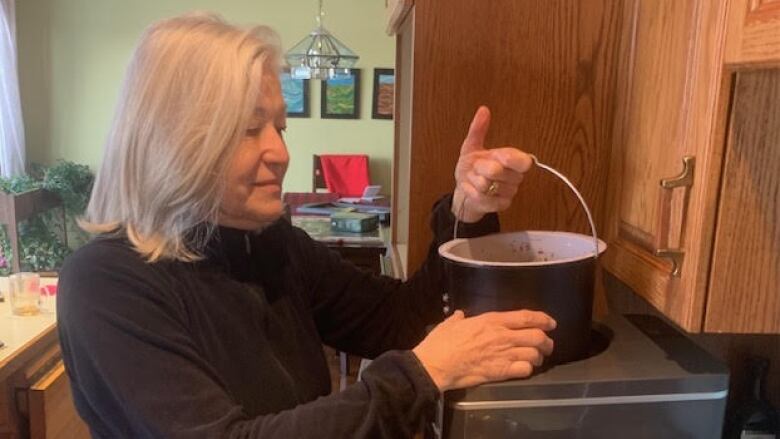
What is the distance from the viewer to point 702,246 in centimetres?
76

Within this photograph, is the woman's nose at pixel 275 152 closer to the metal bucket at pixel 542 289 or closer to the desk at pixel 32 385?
the metal bucket at pixel 542 289

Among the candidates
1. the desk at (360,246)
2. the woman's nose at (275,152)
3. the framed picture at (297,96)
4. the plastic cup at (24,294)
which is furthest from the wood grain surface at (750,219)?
the framed picture at (297,96)

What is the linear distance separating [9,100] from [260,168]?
4585 mm

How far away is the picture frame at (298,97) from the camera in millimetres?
5102

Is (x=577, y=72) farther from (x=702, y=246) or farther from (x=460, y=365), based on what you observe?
(x=460, y=365)

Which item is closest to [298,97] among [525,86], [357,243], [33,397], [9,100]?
[9,100]

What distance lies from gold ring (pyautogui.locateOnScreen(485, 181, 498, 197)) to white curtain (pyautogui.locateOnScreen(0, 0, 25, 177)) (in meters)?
4.65

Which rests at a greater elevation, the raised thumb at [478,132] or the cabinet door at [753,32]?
the cabinet door at [753,32]

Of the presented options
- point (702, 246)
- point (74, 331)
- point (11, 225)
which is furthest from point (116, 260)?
point (11, 225)

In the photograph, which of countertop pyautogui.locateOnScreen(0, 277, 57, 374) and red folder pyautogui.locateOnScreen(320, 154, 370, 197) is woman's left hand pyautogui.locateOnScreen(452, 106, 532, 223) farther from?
red folder pyautogui.locateOnScreen(320, 154, 370, 197)

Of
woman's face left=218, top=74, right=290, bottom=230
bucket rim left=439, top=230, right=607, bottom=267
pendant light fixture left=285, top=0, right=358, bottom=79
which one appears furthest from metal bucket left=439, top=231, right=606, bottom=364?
pendant light fixture left=285, top=0, right=358, bottom=79

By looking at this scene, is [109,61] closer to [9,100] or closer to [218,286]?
[9,100]

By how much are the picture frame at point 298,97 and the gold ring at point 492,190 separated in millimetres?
4256

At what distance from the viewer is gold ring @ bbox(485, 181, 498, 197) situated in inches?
39.2
